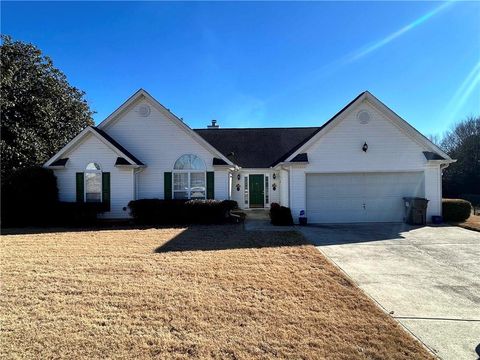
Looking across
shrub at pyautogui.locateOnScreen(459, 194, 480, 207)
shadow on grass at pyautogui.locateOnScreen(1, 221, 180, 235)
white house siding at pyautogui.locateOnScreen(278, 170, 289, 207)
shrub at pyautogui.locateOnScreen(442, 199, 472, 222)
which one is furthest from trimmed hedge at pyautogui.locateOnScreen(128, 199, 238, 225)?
shrub at pyautogui.locateOnScreen(459, 194, 480, 207)

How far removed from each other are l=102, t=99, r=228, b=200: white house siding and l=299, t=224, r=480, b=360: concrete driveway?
23.0 ft

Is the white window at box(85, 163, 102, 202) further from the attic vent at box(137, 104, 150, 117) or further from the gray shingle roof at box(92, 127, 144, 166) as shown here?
the attic vent at box(137, 104, 150, 117)

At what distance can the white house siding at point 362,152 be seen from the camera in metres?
13.7

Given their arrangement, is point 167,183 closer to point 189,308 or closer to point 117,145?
point 117,145

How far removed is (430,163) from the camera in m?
13.6

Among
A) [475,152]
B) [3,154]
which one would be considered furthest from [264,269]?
[475,152]

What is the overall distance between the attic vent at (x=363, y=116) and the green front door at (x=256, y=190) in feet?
26.7

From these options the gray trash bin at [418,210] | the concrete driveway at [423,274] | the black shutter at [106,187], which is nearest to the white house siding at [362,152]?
the gray trash bin at [418,210]

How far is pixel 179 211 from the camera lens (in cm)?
1419

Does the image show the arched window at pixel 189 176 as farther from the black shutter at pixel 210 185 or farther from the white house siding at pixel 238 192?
the white house siding at pixel 238 192

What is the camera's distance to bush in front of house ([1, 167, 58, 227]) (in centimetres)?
1380

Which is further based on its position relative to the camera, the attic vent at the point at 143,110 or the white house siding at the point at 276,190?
the white house siding at the point at 276,190

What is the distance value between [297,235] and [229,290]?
587 cm

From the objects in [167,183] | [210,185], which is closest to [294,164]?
[210,185]
